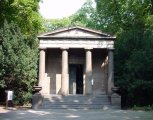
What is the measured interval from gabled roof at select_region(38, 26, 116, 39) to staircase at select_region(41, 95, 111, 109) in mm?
5049

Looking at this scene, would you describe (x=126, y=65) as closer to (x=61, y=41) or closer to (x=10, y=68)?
(x=61, y=41)

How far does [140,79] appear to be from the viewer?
1108 inches

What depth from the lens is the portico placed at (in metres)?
29.8

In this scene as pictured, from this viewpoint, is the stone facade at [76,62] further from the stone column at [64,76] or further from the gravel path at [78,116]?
the gravel path at [78,116]

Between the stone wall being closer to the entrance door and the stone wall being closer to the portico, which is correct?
the portico

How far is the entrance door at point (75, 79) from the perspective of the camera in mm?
33031

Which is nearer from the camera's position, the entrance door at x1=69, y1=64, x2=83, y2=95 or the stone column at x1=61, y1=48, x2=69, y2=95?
the stone column at x1=61, y1=48, x2=69, y2=95

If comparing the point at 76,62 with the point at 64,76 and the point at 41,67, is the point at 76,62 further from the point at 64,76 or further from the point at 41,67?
the point at 41,67

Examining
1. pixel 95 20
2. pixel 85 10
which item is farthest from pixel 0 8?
pixel 85 10

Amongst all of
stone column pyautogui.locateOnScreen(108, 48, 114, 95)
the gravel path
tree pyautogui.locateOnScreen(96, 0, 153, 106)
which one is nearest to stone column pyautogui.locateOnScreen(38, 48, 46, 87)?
stone column pyautogui.locateOnScreen(108, 48, 114, 95)

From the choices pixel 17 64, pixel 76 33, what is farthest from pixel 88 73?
pixel 17 64

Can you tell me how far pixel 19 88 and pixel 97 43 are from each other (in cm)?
758

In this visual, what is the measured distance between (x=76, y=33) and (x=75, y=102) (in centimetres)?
614

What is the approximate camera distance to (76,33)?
30.4m
